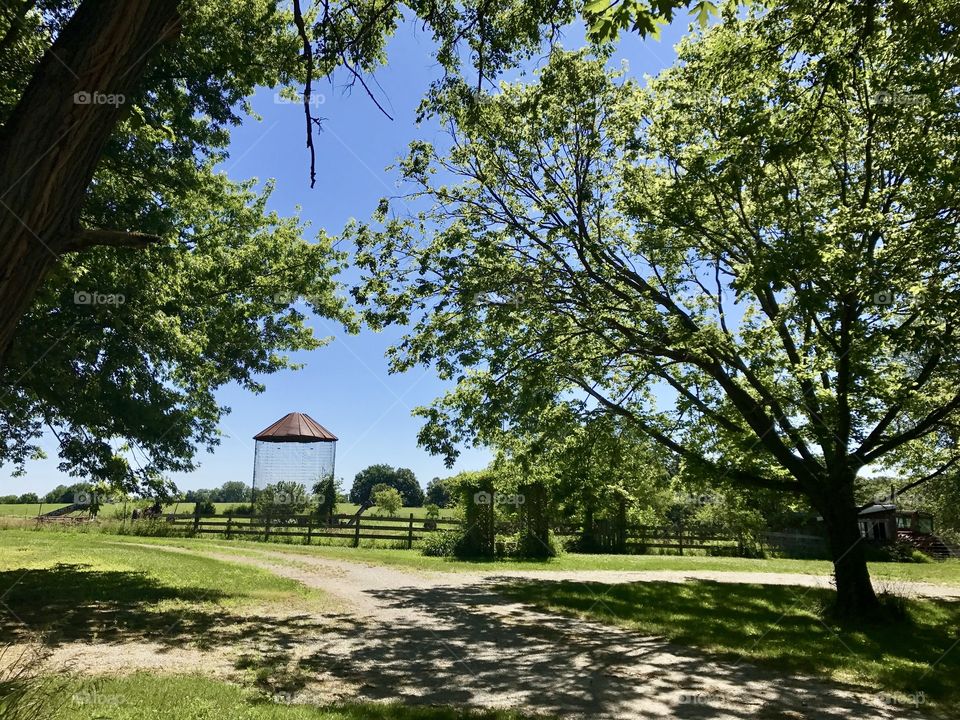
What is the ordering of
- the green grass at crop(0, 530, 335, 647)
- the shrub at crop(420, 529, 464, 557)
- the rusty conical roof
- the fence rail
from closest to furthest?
the green grass at crop(0, 530, 335, 647), the shrub at crop(420, 529, 464, 557), the fence rail, the rusty conical roof

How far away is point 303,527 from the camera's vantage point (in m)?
30.5

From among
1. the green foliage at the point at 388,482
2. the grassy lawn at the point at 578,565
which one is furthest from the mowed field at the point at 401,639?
Result: the green foliage at the point at 388,482

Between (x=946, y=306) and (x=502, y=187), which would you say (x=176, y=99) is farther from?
(x=946, y=306)

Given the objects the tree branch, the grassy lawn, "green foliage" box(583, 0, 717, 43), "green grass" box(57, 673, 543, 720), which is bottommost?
the grassy lawn

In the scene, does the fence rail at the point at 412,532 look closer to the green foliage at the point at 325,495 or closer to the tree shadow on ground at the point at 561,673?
the green foliage at the point at 325,495

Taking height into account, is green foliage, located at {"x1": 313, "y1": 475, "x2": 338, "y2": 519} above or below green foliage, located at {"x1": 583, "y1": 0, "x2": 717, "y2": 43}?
below

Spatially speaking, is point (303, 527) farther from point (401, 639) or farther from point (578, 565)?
point (401, 639)

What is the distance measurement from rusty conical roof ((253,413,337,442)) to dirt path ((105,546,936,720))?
21.7m

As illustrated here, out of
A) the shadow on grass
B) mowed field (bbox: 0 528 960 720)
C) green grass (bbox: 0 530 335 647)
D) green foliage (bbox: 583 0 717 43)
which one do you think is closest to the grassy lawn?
mowed field (bbox: 0 528 960 720)

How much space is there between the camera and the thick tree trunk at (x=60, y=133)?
2398mm

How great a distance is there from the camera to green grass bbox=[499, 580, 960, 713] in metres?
7.90

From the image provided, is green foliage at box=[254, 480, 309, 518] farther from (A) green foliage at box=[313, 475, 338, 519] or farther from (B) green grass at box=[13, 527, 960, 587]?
(B) green grass at box=[13, 527, 960, 587]

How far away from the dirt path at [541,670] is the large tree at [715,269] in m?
4.53

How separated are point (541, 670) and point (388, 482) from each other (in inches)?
3700
